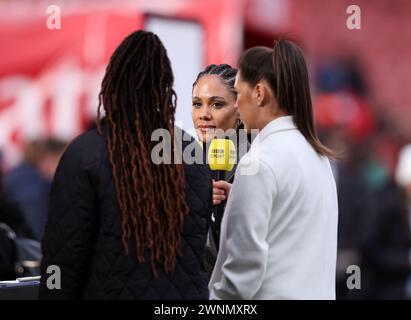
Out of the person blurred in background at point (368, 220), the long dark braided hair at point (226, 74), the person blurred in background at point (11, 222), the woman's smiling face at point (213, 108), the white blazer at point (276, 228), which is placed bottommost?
the person blurred in background at point (368, 220)

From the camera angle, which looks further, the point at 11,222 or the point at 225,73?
the point at 11,222

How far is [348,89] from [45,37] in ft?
17.0

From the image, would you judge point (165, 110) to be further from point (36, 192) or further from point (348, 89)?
point (348, 89)

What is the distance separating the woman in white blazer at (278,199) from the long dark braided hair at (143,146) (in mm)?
214

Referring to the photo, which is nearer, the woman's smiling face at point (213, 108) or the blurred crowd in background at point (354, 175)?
the woman's smiling face at point (213, 108)

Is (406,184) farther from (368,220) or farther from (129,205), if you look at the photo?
(129,205)

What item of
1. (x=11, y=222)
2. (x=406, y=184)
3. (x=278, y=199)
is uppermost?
(x=278, y=199)

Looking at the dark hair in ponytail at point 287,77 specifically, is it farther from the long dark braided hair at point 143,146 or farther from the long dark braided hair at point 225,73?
the long dark braided hair at point 225,73

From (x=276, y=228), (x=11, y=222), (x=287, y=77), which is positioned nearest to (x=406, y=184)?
(x=11, y=222)

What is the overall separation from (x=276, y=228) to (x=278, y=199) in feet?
0.32

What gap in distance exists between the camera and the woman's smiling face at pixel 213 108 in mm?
4406

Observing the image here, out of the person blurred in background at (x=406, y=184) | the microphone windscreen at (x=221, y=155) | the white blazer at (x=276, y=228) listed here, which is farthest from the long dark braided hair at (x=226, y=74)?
the person blurred in background at (x=406, y=184)

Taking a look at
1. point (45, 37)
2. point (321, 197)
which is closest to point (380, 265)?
point (45, 37)

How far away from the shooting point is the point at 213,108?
14.5 feet
